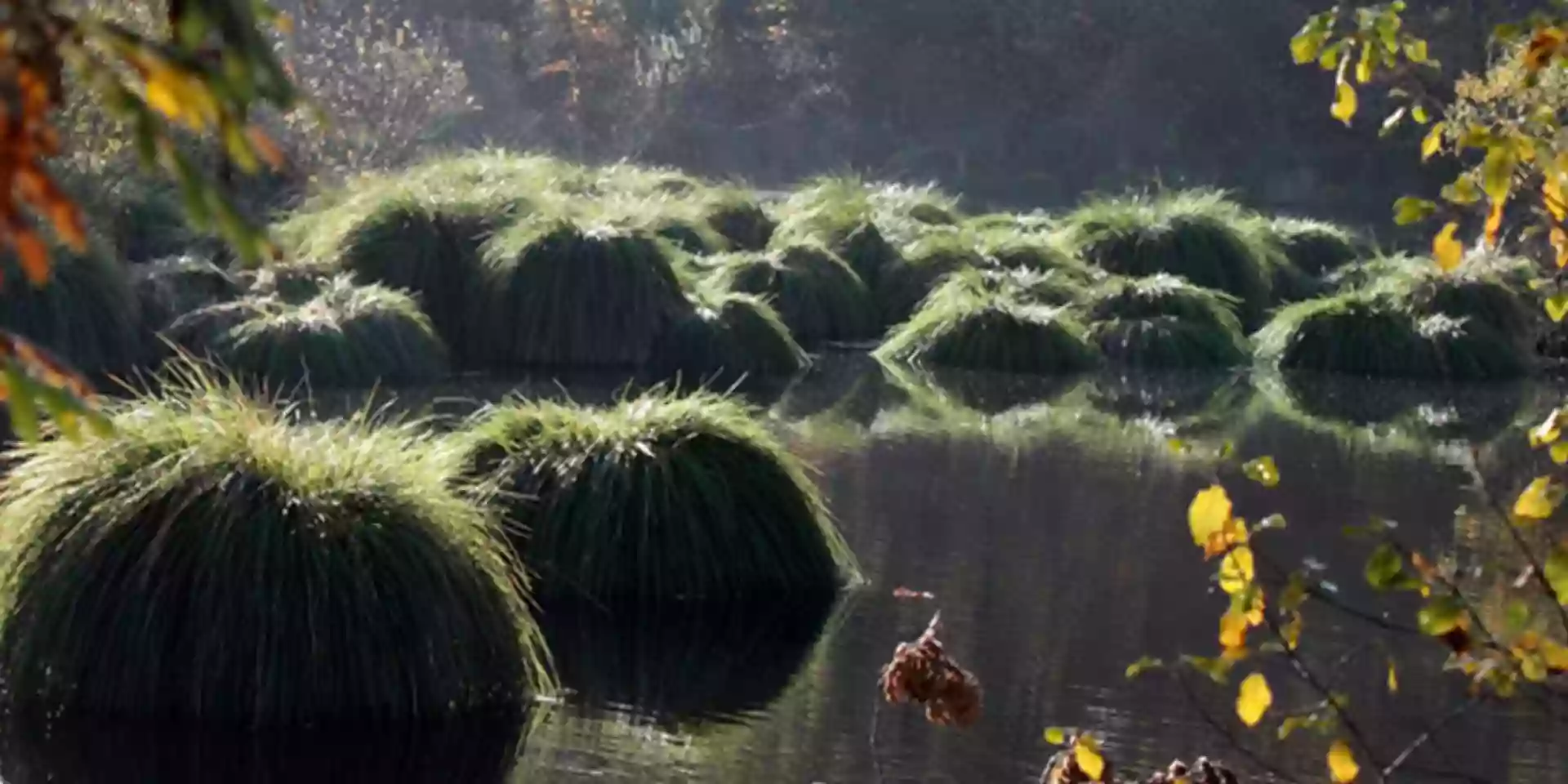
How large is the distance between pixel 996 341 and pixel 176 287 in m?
5.92

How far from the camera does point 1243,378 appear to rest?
17.3 meters

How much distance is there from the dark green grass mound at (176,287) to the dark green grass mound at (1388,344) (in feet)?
26.3

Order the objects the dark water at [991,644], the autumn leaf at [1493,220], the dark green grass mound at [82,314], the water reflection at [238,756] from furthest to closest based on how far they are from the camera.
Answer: the dark green grass mound at [82,314] → the dark water at [991,644] → the water reflection at [238,756] → the autumn leaf at [1493,220]

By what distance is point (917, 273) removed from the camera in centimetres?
2020

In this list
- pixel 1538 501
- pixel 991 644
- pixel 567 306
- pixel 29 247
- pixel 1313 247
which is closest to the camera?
pixel 29 247

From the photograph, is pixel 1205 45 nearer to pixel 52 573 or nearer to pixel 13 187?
pixel 52 573

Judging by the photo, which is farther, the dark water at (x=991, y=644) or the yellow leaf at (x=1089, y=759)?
the dark water at (x=991, y=644)

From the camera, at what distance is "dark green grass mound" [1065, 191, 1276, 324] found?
20.7m

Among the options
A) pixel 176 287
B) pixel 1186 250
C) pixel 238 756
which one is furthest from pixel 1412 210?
pixel 1186 250

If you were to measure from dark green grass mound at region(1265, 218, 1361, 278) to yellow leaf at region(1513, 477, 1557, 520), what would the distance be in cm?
1983

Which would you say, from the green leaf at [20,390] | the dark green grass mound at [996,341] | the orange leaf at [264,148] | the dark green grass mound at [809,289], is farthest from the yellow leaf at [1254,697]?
the dark green grass mound at [809,289]

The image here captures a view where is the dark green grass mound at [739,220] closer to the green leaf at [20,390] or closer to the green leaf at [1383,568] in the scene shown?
the green leaf at [1383,568]

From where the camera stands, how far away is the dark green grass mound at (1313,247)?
893 inches

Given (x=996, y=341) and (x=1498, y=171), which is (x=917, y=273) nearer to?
(x=996, y=341)
